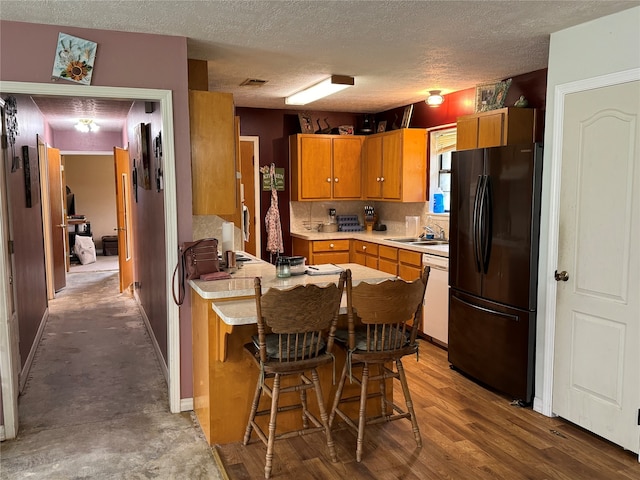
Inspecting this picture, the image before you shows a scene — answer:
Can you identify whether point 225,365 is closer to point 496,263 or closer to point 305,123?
point 496,263

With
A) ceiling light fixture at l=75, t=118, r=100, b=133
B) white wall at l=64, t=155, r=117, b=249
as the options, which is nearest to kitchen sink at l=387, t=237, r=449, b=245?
ceiling light fixture at l=75, t=118, r=100, b=133

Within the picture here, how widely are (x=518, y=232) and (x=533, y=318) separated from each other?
22.5 inches

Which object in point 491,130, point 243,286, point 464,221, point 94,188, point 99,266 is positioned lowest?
point 99,266

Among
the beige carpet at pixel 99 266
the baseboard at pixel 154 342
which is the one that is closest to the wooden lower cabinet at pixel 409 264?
the baseboard at pixel 154 342

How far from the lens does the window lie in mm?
5559

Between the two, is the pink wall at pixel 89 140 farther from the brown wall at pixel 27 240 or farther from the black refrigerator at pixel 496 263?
the black refrigerator at pixel 496 263

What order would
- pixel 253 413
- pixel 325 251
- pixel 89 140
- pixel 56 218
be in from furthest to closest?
pixel 89 140 → pixel 56 218 → pixel 325 251 → pixel 253 413

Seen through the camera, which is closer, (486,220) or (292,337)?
(292,337)

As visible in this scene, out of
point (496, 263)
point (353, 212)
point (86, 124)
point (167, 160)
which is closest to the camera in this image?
point (167, 160)

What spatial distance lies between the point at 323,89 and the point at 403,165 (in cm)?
140

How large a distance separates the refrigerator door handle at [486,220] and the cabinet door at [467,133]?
2.62 ft

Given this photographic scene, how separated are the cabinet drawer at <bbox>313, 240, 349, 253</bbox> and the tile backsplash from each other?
2.07 feet

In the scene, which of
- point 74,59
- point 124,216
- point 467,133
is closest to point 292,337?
point 74,59

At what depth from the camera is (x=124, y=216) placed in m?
7.44
